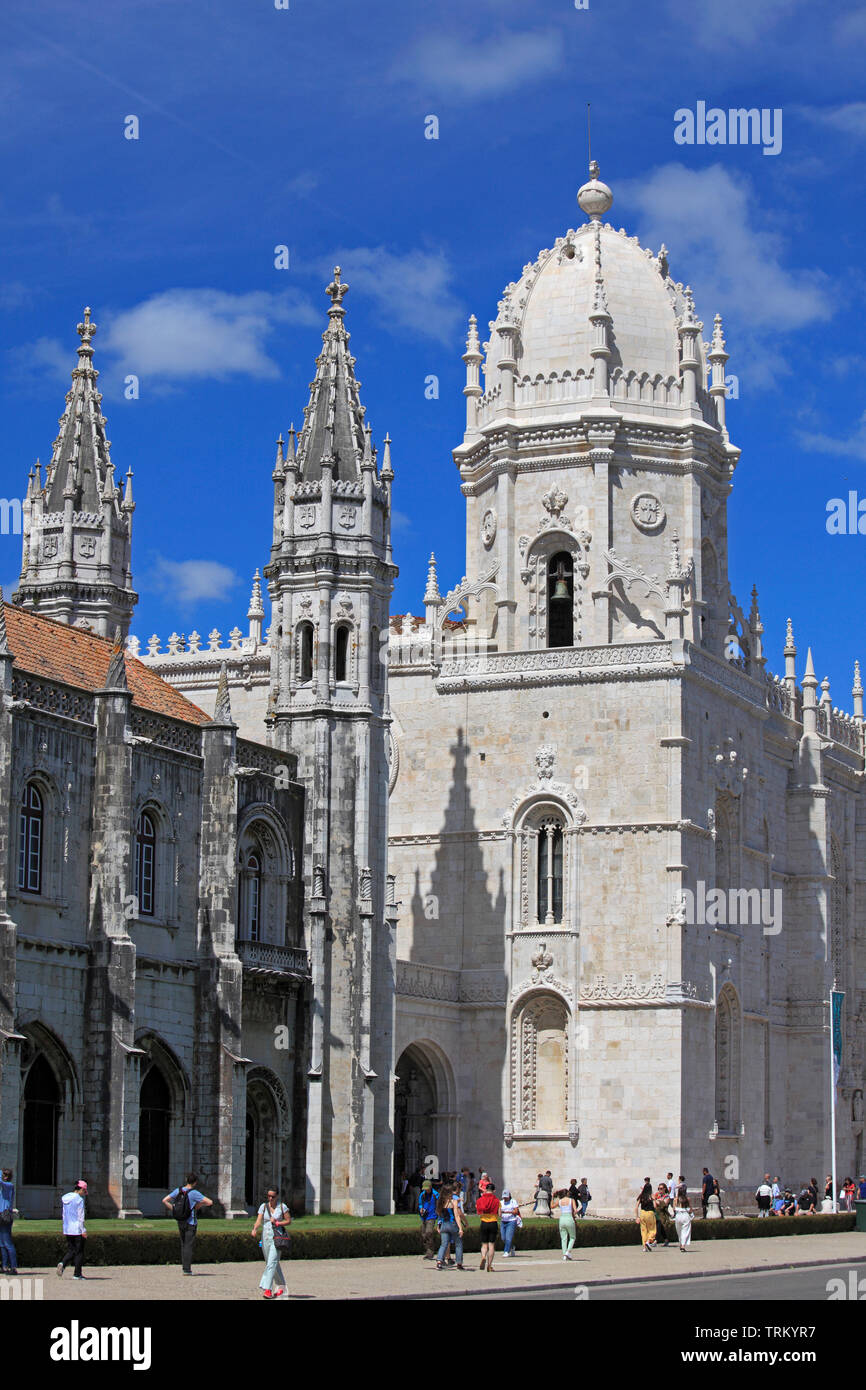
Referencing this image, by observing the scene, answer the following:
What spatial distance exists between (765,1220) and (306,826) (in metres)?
14.9

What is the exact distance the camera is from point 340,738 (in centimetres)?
5222

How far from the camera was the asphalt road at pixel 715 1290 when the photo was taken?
30.6 m

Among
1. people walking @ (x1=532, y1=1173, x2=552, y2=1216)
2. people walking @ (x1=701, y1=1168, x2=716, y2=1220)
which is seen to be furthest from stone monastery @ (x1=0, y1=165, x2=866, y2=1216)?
people walking @ (x1=532, y1=1173, x2=552, y2=1216)

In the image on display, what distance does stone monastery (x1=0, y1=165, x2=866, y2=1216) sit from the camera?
43969mm

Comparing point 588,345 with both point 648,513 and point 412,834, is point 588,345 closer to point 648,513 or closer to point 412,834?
point 648,513

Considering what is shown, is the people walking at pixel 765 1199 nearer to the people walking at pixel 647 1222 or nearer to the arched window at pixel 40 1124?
the people walking at pixel 647 1222

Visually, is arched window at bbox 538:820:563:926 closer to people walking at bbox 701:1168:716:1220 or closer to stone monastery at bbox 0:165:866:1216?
stone monastery at bbox 0:165:866:1216

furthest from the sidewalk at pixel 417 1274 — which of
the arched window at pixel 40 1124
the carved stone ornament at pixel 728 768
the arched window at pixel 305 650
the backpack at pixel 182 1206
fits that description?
the carved stone ornament at pixel 728 768

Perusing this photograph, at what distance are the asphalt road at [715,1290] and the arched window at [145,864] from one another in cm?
1501

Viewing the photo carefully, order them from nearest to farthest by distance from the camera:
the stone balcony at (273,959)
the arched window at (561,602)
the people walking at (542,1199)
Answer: the stone balcony at (273,959)
the people walking at (542,1199)
the arched window at (561,602)

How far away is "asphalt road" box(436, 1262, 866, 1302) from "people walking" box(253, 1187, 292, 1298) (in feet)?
7.98

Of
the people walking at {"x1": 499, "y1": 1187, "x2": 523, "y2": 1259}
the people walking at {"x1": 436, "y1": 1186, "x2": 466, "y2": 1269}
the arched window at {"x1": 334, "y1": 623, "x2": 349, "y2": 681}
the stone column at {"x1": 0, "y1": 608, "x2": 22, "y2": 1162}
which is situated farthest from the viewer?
the arched window at {"x1": 334, "y1": 623, "x2": 349, "y2": 681}

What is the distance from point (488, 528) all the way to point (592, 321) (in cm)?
698
